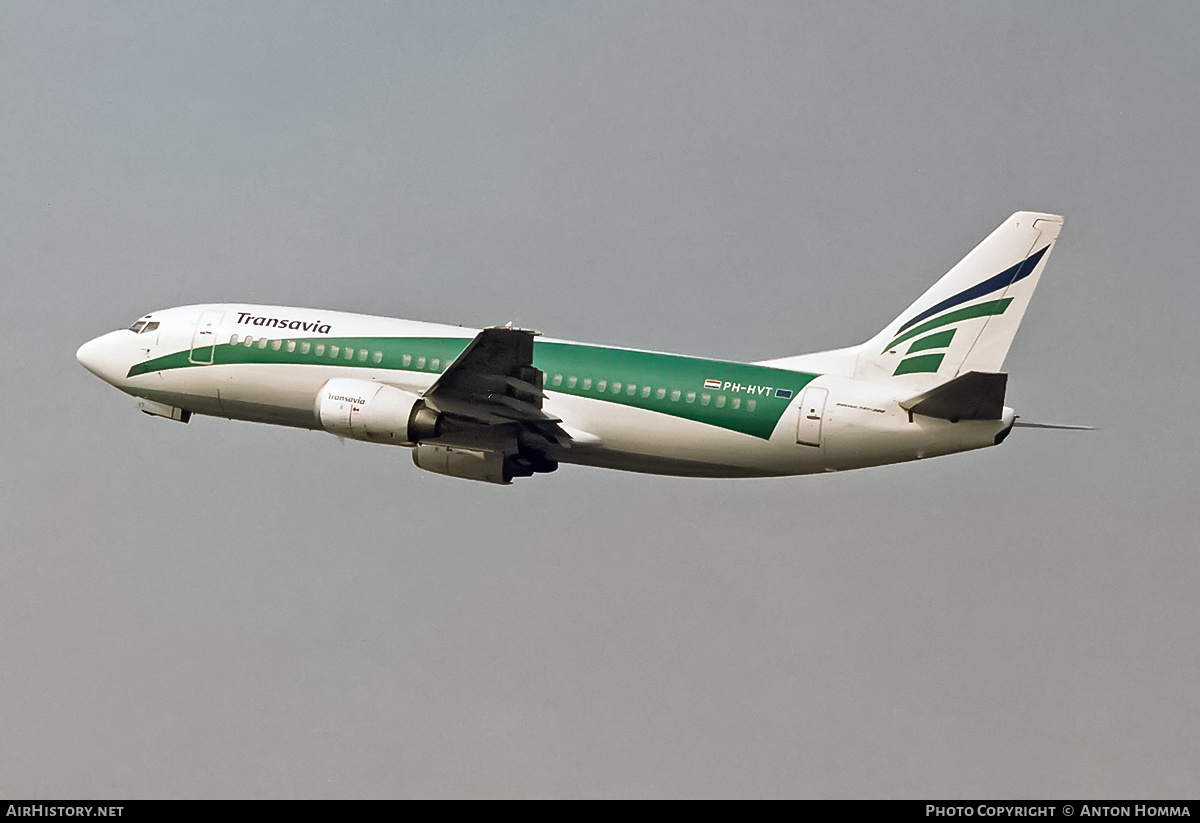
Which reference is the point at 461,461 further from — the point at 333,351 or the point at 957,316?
the point at 957,316

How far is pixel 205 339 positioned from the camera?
171 ft

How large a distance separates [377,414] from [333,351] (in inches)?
155

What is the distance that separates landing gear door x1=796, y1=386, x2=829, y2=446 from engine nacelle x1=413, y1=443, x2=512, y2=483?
8861mm

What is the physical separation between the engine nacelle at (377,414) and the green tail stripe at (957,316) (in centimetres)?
1331

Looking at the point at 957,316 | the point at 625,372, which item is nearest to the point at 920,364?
the point at 957,316

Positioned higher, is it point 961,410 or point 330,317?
point 330,317

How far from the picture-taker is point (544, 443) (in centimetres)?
4856

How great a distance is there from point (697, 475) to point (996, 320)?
9.48 meters

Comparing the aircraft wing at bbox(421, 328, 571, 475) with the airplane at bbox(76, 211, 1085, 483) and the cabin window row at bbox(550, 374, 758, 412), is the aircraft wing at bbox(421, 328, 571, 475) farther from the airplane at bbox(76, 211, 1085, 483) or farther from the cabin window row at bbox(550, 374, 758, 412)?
the cabin window row at bbox(550, 374, 758, 412)

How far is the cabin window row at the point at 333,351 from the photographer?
49281 millimetres

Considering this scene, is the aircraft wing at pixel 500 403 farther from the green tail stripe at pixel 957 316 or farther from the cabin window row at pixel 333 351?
the green tail stripe at pixel 957 316
